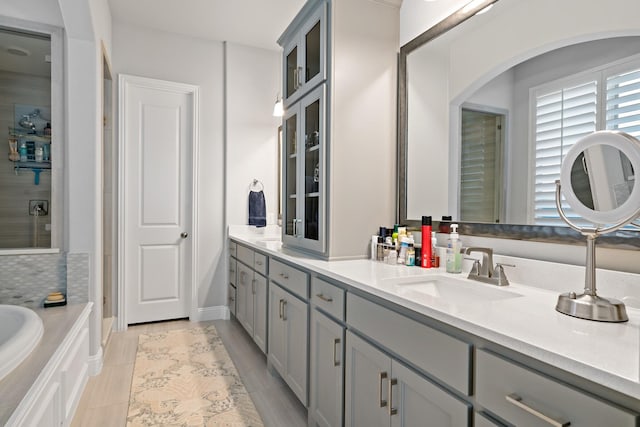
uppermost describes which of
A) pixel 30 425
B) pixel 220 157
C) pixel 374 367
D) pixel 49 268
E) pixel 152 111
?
pixel 152 111

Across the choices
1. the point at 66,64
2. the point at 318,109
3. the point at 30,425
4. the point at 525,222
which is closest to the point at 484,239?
the point at 525,222

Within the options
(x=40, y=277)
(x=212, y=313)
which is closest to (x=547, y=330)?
(x=40, y=277)

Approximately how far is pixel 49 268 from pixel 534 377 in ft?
9.02

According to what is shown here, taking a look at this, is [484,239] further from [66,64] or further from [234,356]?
[66,64]

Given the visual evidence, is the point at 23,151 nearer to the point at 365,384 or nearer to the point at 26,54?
the point at 26,54

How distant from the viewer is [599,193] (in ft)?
3.53

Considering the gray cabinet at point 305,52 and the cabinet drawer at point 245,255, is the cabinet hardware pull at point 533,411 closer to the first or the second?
the gray cabinet at point 305,52

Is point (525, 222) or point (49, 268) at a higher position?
point (525, 222)

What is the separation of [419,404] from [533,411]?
1.34 ft

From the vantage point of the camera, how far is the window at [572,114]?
3.80 feet

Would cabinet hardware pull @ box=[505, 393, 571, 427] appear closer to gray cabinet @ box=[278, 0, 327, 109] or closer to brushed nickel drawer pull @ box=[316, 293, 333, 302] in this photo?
brushed nickel drawer pull @ box=[316, 293, 333, 302]

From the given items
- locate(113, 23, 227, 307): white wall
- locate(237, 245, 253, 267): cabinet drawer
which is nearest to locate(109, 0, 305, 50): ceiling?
locate(113, 23, 227, 307): white wall

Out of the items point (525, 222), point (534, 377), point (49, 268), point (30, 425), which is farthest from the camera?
point (49, 268)

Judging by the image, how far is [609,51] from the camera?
1217 mm
